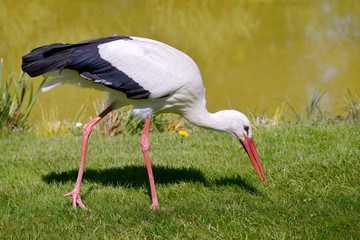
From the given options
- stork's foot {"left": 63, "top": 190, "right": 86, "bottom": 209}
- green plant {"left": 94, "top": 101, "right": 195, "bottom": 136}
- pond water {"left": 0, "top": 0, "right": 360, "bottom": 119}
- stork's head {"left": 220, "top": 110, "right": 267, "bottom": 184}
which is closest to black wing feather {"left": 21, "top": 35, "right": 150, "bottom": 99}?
stork's head {"left": 220, "top": 110, "right": 267, "bottom": 184}

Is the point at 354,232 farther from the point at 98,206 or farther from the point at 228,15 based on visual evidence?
the point at 228,15

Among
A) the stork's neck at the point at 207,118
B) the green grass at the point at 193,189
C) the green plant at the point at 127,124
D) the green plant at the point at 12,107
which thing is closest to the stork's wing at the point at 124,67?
Answer: the stork's neck at the point at 207,118

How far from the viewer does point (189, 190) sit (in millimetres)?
4352

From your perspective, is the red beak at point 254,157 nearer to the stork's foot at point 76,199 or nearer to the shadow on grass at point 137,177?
the shadow on grass at point 137,177

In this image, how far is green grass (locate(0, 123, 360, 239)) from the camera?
11.5 feet

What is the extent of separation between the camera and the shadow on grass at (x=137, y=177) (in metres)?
4.57

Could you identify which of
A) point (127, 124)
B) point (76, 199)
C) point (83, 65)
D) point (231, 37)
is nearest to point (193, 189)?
point (76, 199)

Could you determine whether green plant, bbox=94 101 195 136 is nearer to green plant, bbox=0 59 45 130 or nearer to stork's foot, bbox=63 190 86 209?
green plant, bbox=0 59 45 130

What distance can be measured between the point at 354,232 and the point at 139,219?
1653 mm

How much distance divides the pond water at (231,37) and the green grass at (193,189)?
343 cm

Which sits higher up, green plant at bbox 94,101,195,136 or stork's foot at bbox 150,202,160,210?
stork's foot at bbox 150,202,160,210

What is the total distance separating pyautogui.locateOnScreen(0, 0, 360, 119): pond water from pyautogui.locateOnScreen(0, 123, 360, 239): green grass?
3429 mm

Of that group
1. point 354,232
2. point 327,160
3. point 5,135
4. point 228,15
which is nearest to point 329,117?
point 327,160

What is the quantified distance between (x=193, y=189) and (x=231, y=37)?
39.2 feet
